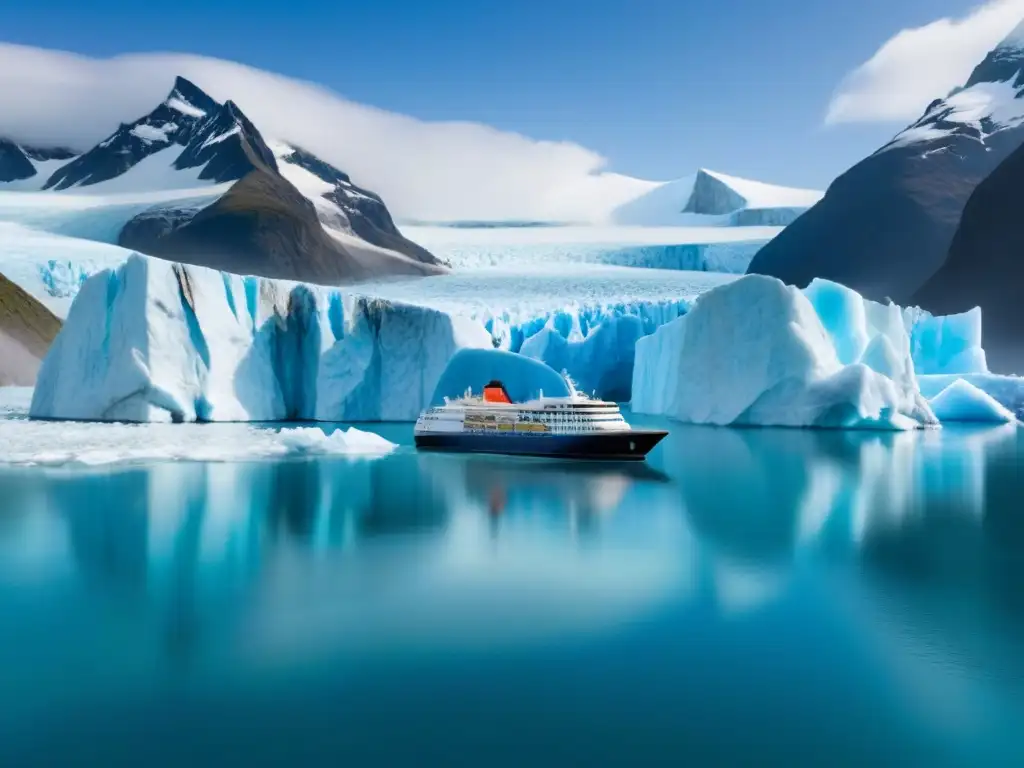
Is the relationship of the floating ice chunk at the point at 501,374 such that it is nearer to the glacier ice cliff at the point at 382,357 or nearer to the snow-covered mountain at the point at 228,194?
the glacier ice cliff at the point at 382,357

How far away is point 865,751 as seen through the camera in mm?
4516

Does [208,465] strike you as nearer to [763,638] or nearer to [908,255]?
[763,638]

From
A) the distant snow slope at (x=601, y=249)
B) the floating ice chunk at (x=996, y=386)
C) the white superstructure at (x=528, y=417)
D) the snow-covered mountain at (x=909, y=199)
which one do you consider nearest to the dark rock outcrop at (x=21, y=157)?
the distant snow slope at (x=601, y=249)

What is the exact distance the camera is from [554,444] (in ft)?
60.5

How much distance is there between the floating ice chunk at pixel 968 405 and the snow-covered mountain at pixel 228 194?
109ft

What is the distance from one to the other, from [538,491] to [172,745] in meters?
9.34

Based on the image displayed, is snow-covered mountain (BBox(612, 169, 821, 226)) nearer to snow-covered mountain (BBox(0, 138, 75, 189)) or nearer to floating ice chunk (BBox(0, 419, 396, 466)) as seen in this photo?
floating ice chunk (BBox(0, 419, 396, 466))

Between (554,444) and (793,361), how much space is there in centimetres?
909

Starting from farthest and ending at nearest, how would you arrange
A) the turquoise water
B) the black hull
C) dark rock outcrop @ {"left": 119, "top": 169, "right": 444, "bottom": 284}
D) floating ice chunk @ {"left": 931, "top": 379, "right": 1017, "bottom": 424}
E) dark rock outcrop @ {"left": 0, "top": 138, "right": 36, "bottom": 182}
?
dark rock outcrop @ {"left": 0, "top": 138, "right": 36, "bottom": 182} < dark rock outcrop @ {"left": 119, "top": 169, "right": 444, "bottom": 284} < floating ice chunk @ {"left": 931, "top": 379, "right": 1017, "bottom": 424} < the black hull < the turquoise water

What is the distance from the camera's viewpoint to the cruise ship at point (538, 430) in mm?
17922

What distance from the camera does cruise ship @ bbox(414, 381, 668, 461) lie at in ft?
58.8

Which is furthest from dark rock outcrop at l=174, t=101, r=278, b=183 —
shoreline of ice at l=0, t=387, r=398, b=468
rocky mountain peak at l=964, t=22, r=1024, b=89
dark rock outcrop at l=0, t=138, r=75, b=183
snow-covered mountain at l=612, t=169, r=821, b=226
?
shoreline of ice at l=0, t=387, r=398, b=468

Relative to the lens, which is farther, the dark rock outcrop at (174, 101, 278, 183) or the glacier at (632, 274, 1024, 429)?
the dark rock outcrop at (174, 101, 278, 183)

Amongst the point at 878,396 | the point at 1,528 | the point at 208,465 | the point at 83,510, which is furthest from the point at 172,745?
the point at 878,396
